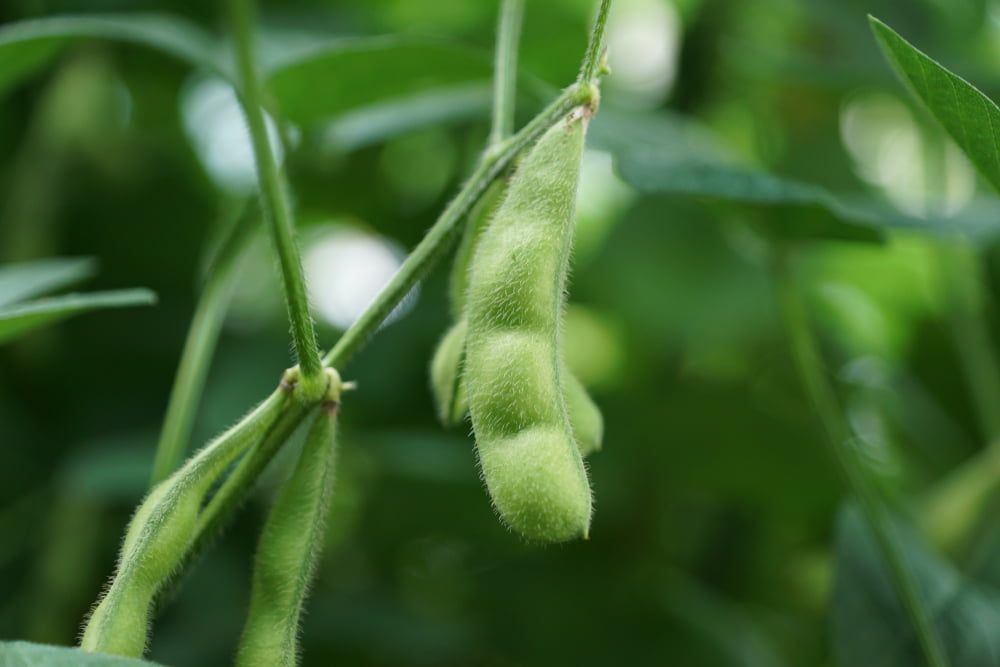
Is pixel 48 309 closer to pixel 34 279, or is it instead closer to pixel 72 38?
pixel 34 279

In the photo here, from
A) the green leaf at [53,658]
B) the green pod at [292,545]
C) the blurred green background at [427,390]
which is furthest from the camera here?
the blurred green background at [427,390]

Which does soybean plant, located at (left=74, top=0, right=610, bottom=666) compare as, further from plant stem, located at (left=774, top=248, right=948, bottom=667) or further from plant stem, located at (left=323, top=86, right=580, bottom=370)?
plant stem, located at (left=774, top=248, right=948, bottom=667)

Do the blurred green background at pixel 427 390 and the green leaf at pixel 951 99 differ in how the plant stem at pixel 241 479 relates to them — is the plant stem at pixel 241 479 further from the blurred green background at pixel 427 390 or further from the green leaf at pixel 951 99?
the blurred green background at pixel 427 390

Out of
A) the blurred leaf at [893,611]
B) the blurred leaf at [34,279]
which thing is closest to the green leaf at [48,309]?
the blurred leaf at [34,279]

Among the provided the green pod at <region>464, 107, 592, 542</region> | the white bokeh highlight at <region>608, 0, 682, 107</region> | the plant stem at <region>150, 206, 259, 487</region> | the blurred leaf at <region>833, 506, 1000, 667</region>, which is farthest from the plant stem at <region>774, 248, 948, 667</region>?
the white bokeh highlight at <region>608, 0, 682, 107</region>

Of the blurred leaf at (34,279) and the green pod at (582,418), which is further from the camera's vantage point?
the blurred leaf at (34,279)

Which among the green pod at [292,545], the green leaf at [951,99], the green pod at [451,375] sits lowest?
the green pod at [292,545]

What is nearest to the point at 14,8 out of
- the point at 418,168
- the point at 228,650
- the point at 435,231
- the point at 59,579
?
the point at 418,168

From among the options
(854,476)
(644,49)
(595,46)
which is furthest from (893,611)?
(644,49)
